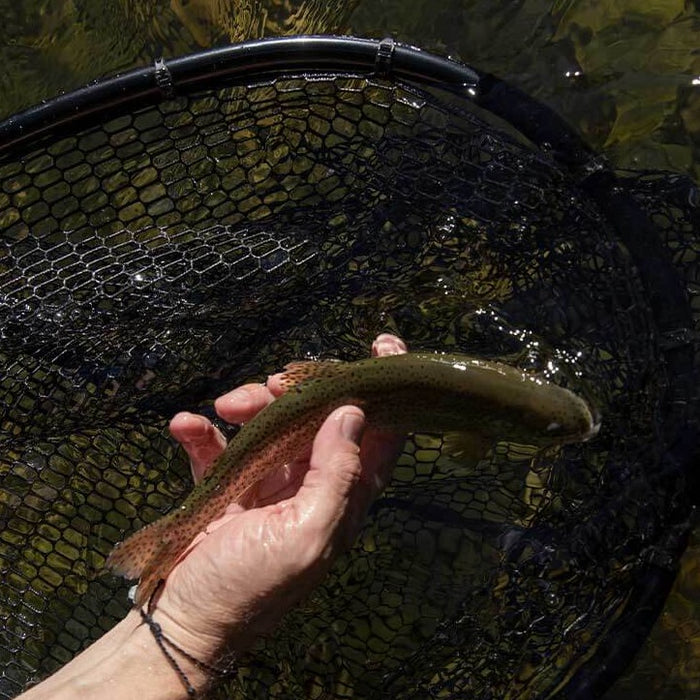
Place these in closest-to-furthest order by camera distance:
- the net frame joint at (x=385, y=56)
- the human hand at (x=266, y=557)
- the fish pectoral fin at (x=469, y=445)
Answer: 1. the human hand at (x=266, y=557)
2. the fish pectoral fin at (x=469, y=445)
3. the net frame joint at (x=385, y=56)

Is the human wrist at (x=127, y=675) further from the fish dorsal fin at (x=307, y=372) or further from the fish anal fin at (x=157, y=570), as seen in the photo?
the fish dorsal fin at (x=307, y=372)

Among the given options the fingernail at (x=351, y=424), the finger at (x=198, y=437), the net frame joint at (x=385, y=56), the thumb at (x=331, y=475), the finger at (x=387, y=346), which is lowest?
the finger at (x=198, y=437)

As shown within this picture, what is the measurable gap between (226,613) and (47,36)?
4569 mm

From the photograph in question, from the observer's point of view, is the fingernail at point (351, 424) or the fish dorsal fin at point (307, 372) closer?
the fingernail at point (351, 424)

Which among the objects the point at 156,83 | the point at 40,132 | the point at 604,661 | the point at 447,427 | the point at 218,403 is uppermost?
the point at 156,83

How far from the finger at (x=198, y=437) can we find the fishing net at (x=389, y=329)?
1.56ft

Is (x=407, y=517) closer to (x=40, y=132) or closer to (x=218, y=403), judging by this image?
(x=218, y=403)

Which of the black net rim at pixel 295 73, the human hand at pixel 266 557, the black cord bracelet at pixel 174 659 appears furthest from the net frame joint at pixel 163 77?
the black cord bracelet at pixel 174 659

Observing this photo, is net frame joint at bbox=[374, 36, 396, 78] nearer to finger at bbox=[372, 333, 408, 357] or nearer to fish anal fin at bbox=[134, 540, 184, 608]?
finger at bbox=[372, 333, 408, 357]

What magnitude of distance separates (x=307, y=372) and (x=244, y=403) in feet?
1.17

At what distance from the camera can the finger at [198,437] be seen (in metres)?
3.56

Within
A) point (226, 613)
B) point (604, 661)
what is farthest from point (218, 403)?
point (604, 661)

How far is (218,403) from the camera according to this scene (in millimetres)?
3533

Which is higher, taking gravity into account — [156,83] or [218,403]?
[156,83]
